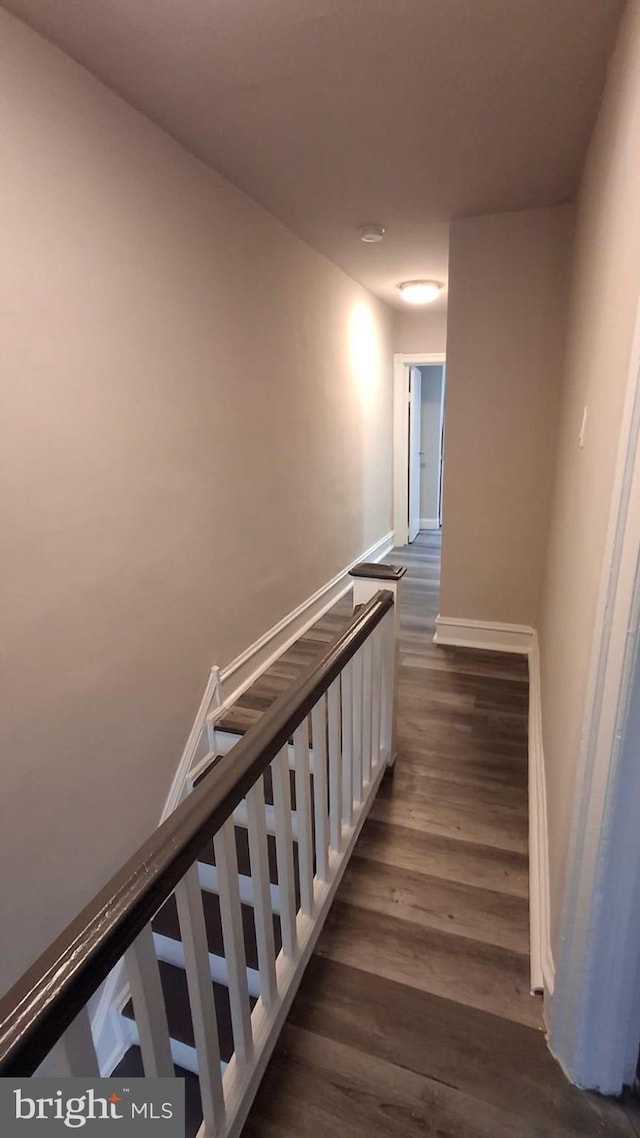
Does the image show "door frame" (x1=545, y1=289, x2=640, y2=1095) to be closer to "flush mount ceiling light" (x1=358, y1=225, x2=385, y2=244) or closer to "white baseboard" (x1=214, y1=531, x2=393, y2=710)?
"white baseboard" (x1=214, y1=531, x2=393, y2=710)

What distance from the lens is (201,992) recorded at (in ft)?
3.18

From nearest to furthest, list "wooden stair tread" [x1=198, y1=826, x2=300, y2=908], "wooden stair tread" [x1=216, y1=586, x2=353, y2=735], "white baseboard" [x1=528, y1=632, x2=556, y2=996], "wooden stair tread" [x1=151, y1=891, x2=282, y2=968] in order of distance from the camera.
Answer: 1. "white baseboard" [x1=528, y1=632, x2=556, y2=996]
2. "wooden stair tread" [x1=151, y1=891, x2=282, y2=968]
3. "wooden stair tread" [x1=198, y1=826, x2=300, y2=908]
4. "wooden stair tread" [x1=216, y1=586, x2=353, y2=735]

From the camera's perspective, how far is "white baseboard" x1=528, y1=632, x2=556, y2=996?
4.66ft

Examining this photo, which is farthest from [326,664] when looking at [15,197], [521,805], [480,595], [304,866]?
[480,595]

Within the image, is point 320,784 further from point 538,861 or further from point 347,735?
point 538,861

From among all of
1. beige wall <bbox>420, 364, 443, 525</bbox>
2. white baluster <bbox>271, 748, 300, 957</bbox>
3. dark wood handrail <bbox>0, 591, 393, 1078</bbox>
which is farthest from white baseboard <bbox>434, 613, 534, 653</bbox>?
beige wall <bbox>420, 364, 443, 525</bbox>

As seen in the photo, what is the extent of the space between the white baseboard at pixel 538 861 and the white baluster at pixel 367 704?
600 millimetres

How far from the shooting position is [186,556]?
7.63 feet

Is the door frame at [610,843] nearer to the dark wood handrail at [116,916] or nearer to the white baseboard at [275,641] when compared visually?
the dark wood handrail at [116,916]

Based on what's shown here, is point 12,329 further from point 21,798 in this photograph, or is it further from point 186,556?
point 21,798

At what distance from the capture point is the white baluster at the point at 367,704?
1890 millimetres

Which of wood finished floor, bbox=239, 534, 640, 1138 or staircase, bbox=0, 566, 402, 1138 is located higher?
staircase, bbox=0, 566, 402, 1138

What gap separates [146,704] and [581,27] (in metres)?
2.53

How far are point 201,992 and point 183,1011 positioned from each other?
1154 mm
